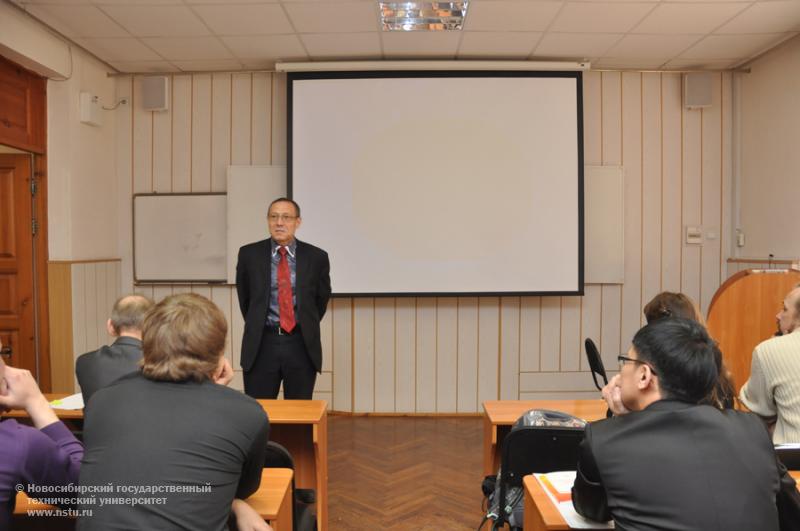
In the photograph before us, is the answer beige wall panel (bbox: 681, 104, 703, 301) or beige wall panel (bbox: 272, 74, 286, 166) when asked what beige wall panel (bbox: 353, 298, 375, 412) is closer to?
beige wall panel (bbox: 272, 74, 286, 166)

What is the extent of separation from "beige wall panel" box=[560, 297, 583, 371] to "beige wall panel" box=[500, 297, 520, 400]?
417 millimetres

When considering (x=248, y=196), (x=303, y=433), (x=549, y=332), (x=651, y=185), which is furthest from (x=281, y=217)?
(x=651, y=185)

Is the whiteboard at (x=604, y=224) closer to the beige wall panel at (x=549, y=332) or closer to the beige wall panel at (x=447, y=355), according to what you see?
the beige wall panel at (x=549, y=332)

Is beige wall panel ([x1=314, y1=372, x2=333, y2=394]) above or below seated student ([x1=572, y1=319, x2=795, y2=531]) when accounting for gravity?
below

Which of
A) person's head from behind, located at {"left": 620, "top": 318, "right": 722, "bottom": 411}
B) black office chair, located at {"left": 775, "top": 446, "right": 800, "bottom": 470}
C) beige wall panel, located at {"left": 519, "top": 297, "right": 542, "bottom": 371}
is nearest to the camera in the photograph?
person's head from behind, located at {"left": 620, "top": 318, "right": 722, "bottom": 411}

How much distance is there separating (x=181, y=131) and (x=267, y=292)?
7.79 ft

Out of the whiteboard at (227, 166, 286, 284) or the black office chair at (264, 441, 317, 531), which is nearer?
the black office chair at (264, 441, 317, 531)

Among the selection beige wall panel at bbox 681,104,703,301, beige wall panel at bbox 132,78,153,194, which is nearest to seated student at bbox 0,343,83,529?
Result: beige wall panel at bbox 132,78,153,194

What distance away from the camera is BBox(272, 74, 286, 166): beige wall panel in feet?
15.4

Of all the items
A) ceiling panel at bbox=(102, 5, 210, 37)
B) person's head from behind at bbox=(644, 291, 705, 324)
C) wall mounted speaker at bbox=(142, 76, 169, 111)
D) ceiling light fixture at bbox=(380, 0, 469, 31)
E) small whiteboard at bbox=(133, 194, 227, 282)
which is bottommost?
person's head from behind at bbox=(644, 291, 705, 324)

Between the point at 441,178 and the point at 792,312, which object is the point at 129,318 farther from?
the point at 441,178

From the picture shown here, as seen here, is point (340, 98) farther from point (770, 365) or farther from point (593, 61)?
point (770, 365)

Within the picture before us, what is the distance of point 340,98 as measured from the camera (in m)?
4.47

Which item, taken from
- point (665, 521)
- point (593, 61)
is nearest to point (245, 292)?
point (665, 521)
